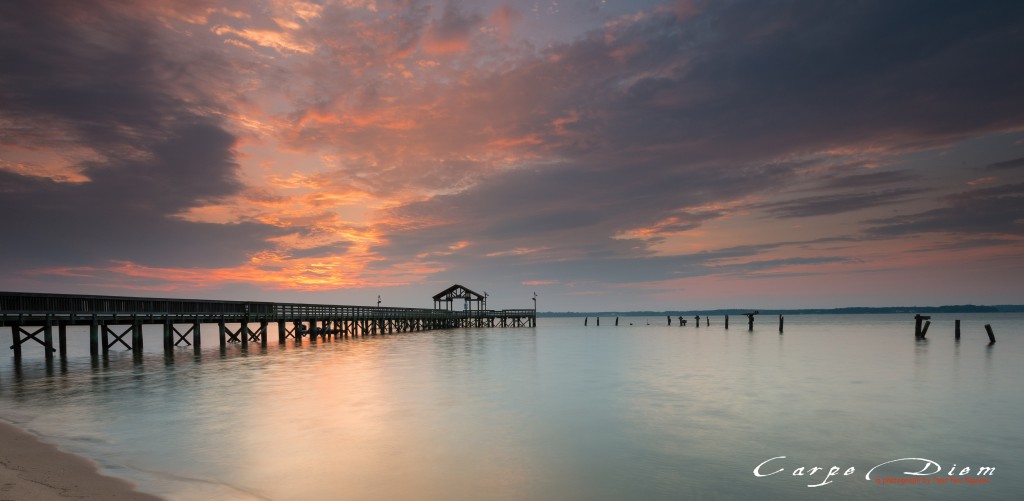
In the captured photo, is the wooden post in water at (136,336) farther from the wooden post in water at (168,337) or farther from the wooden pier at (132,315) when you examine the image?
the wooden post in water at (168,337)

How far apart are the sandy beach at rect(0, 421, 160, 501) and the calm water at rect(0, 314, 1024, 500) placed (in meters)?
0.45

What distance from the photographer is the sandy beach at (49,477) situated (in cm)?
849

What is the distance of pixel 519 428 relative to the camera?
16062mm

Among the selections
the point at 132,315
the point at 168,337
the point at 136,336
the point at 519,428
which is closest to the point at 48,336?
the point at 132,315

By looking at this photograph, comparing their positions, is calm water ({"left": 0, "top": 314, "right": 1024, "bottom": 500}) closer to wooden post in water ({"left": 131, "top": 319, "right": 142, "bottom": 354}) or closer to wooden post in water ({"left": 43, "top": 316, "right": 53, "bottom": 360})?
wooden post in water ({"left": 43, "top": 316, "right": 53, "bottom": 360})

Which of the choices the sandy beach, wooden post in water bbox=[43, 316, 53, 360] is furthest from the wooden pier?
the sandy beach

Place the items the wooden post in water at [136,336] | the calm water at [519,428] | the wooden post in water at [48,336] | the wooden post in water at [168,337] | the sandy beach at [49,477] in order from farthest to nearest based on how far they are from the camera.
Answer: the wooden post in water at [168,337], the wooden post in water at [136,336], the wooden post in water at [48,336], the calm water at [519,428], the sandy beach at [49,477]

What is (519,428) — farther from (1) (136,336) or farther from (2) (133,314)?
(1) (136,336)

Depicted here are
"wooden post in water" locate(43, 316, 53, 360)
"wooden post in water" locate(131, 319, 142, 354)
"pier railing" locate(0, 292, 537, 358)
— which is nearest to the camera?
"pier railing" locate(0, 292, 537, 358)

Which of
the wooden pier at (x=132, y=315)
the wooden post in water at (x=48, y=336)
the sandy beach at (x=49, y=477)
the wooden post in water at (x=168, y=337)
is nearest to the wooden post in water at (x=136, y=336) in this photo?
the wooden pier at (x=132, y=315)

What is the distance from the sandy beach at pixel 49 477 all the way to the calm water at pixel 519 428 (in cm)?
45

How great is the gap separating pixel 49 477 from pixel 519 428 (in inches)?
403

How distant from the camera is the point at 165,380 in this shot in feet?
82.1

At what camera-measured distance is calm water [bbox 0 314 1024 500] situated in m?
10.8
